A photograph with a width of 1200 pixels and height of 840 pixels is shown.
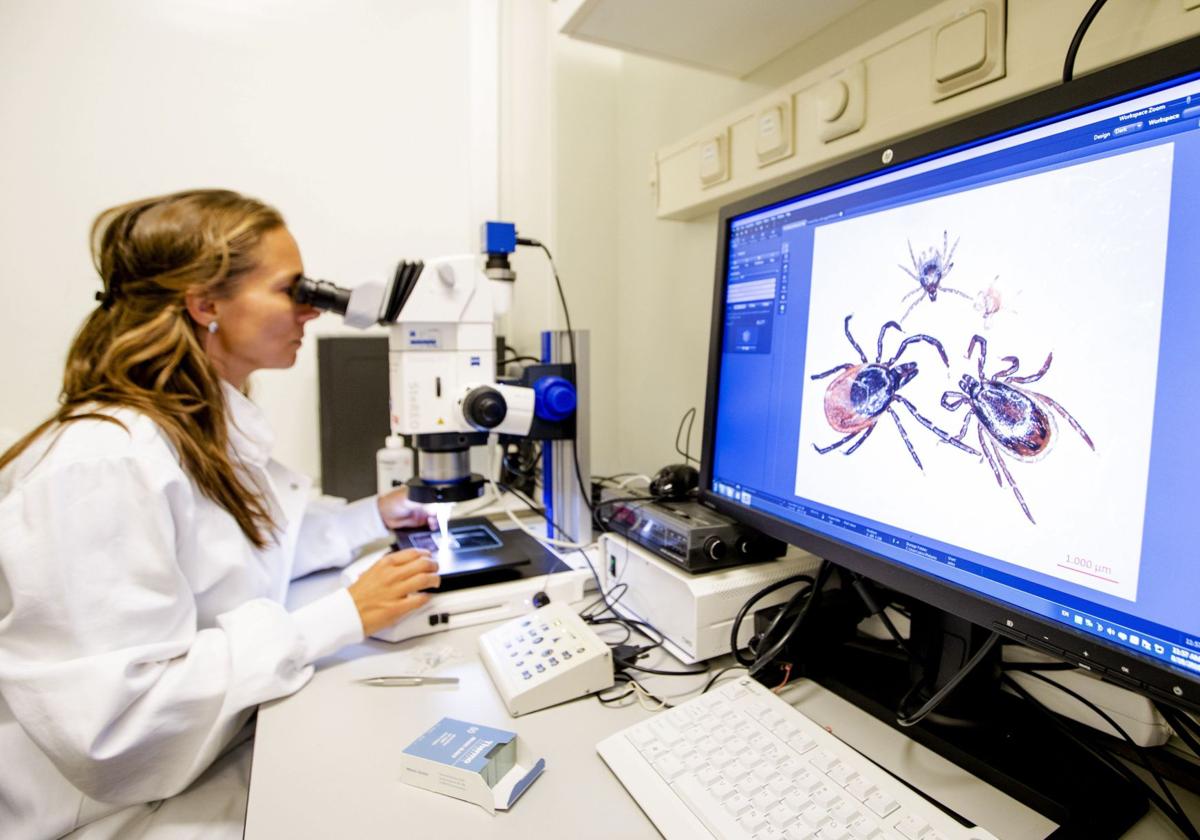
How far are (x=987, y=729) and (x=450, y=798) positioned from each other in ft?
1.56

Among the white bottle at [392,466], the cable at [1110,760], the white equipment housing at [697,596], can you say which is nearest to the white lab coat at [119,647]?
the white equipment housing at [697,596]

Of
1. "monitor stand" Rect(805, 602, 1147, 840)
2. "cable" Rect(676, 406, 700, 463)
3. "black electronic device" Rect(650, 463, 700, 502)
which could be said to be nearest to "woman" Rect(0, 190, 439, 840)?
"black electronic device" Rect(650, 463, 700, 502)

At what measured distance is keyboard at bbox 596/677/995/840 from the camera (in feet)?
1.41

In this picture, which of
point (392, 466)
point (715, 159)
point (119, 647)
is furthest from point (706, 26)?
point (119, 647)

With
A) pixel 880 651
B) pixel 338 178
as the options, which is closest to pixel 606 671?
pixel 880 651

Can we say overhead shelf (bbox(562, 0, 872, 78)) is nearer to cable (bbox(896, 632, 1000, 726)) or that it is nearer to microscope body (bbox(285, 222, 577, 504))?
microscope body (bbox(285, 222, 577, 504))

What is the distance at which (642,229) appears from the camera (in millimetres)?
1509

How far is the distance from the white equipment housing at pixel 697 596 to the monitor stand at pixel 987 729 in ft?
0.31

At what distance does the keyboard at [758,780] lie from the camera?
43 centimetres

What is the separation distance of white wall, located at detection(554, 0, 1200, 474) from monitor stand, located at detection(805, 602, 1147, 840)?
0.70 meters

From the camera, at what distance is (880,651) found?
70 centimetres

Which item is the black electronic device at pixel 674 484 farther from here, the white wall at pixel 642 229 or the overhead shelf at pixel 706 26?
the overhead shelf at pixel 706 26

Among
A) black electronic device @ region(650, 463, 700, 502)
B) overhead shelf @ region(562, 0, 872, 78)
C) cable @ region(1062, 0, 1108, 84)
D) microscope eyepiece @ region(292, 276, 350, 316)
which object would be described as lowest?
black electronic device @ region(650, 463, 700, 502)

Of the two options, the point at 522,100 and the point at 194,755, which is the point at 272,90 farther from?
the point at 194,755
